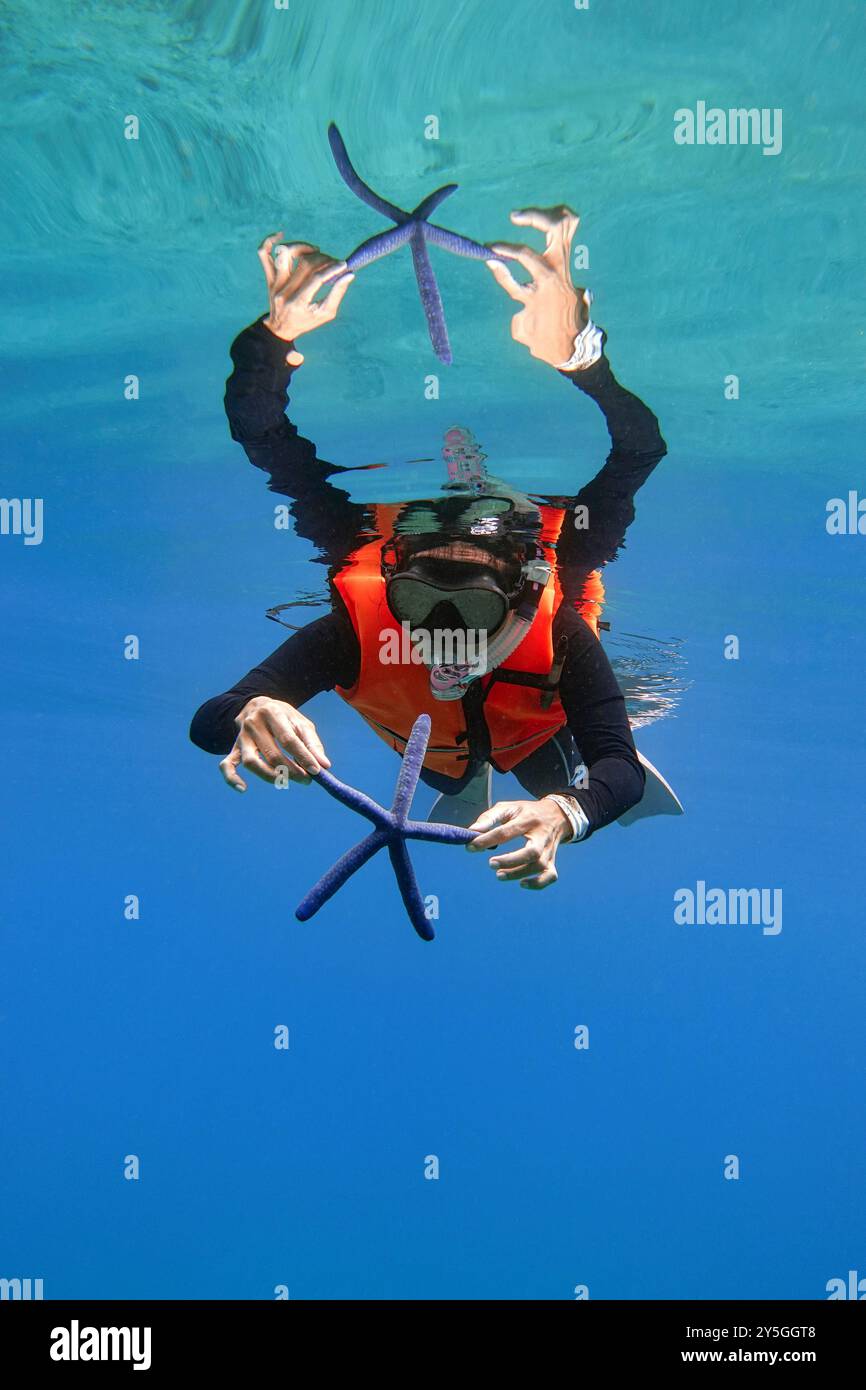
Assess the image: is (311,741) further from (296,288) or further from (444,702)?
(296,288)

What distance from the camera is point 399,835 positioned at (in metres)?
4.63

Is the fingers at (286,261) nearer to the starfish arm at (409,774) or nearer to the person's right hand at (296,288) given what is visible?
the person's right hand at (296,288)

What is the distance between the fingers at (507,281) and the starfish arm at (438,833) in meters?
3.07

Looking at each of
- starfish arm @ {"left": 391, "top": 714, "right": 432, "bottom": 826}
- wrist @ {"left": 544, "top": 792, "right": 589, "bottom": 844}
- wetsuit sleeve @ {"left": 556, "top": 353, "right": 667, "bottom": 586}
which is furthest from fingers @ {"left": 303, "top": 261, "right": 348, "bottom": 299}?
wrist @ {"left": 544, "top": 792, "right": 589, "bottom": 844}

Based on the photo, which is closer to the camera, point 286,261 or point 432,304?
point 432,304

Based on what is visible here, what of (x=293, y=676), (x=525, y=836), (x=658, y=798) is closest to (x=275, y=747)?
(x=525, y=836)

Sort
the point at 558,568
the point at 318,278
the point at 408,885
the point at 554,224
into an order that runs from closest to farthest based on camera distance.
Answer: the point at 408,885 → the point at 318,278 → the point at 554,224 → the point at 558,568

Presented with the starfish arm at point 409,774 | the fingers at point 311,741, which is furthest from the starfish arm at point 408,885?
the fingers at point 311,741

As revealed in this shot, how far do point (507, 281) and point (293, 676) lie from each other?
2820 mm

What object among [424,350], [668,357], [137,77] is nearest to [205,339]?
[424,350]

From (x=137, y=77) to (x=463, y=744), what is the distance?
5874mm

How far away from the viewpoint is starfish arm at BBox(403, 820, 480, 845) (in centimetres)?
448

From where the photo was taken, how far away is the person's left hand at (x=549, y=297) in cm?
657
